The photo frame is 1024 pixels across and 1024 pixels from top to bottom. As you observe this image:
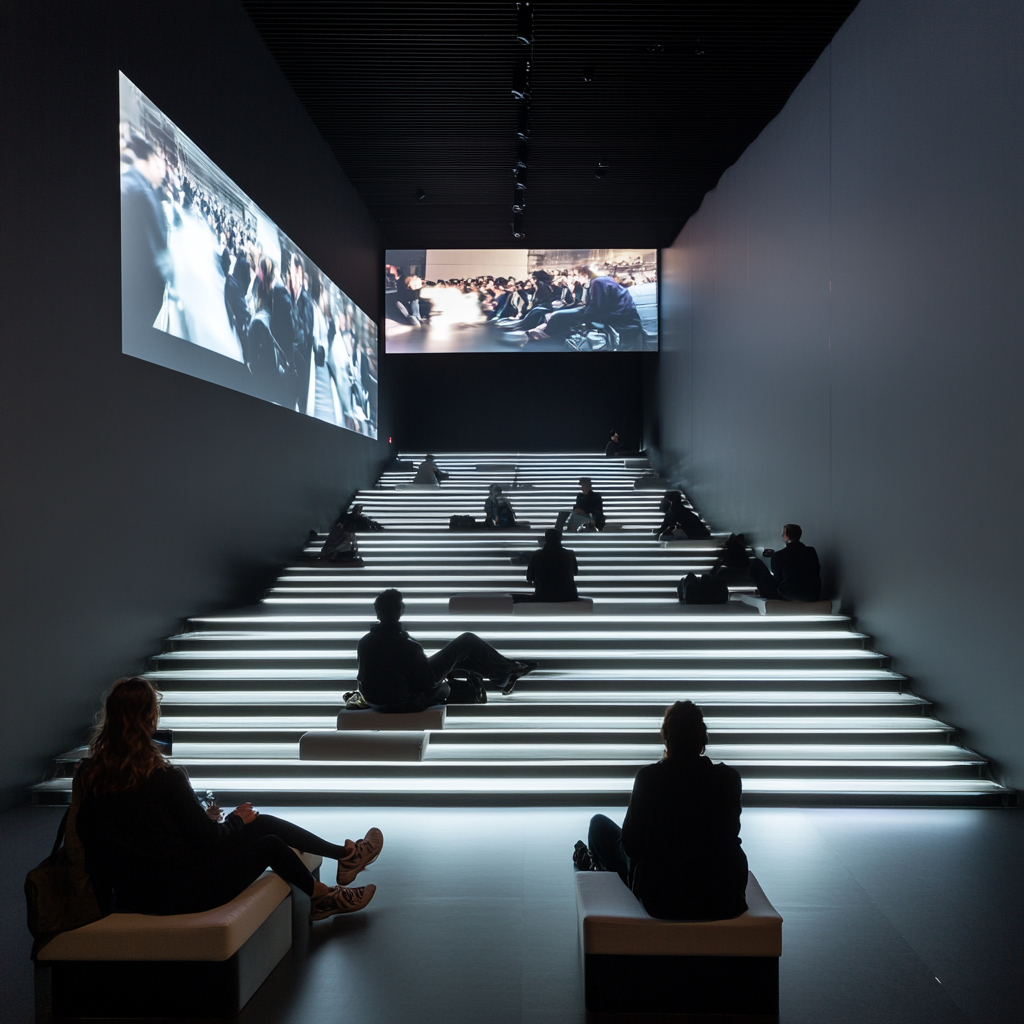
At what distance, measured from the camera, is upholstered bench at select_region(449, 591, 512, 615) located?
23.9 ft

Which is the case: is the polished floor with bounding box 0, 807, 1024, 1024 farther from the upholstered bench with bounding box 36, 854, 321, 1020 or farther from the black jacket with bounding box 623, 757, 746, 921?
the black jacket with bounding box 623, 757, 746, 921

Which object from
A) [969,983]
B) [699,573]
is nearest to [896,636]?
[699,573]

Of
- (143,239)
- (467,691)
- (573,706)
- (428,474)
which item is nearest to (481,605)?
(467,691)

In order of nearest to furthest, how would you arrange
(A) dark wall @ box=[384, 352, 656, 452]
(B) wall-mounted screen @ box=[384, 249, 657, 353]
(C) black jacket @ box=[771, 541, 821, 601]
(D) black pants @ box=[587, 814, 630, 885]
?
(D) black pants @ box=[587, 814, 630, 885], (C) black jacket @ box=[771, 541, 821, 601], (B) wall-mounted screen @ box=[384, 249, 657, 353], (A) dark wall @ box=[384, 352, 656, 452]

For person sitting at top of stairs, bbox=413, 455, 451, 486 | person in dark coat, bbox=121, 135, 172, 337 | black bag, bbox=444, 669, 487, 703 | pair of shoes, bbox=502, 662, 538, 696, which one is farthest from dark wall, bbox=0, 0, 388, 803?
person sitting at top of stairs, bbox=413, 455, 451, 486

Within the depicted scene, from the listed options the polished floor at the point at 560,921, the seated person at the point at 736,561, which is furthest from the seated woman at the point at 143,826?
the seated person at the point at 736,561

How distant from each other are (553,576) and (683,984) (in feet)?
→ 16.1

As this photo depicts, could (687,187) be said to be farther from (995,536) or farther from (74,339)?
(74,339)

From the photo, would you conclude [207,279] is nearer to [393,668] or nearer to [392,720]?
[393,668]

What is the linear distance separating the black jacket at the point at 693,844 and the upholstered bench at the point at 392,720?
2.60m

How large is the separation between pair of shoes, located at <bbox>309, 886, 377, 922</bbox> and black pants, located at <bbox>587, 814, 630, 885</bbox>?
0.89 m

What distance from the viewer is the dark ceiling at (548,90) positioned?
767 centimetres

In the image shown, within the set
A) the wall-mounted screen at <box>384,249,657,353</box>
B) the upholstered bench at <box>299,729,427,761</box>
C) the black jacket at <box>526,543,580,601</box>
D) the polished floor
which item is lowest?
the polished floor

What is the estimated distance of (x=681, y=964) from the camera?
2.58 metres
